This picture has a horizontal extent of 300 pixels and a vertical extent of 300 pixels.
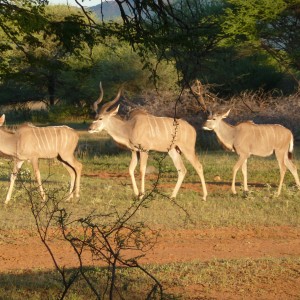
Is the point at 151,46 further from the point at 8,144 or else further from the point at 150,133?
the point at 150,133

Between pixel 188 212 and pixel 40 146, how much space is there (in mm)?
2983

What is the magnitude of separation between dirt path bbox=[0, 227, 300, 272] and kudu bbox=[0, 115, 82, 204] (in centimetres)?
319

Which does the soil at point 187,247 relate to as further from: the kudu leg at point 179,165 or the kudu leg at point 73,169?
the kudu leg at point 73,169

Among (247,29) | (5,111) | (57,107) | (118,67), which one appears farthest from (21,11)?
(5,111)

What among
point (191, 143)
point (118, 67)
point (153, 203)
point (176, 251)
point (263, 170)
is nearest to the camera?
point (176, 251)

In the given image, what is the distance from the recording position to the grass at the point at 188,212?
7.00 meters

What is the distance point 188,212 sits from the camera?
11.5 m

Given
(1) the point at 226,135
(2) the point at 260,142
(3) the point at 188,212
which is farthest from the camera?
(1) the point at 226,135

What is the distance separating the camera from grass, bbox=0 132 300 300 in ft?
23.0

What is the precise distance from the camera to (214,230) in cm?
1041

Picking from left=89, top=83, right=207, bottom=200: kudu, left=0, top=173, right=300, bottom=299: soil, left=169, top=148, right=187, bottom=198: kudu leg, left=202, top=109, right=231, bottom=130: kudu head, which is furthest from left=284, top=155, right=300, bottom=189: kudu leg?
left=0, top=173, right=300, bottom=299: soil

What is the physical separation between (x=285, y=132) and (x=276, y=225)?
14.2 ft

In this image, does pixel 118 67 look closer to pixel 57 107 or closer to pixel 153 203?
pixel 57 107

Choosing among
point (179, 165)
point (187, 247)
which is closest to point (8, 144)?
point (179, 165)
